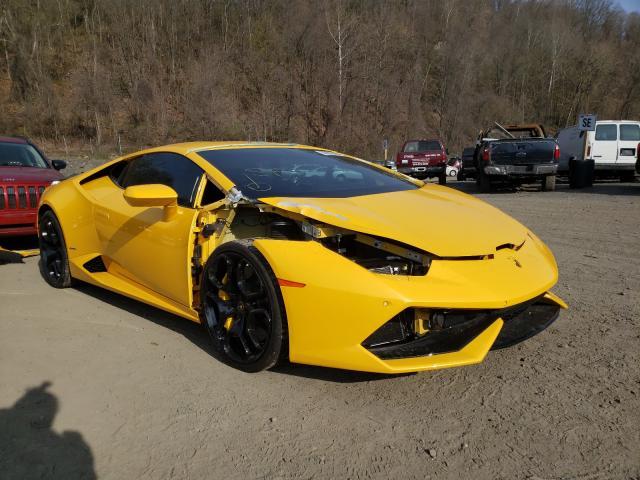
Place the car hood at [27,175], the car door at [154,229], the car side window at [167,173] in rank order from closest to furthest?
the car door at [154,229] → the car side window at [167,173] → the car hood at [27,175]

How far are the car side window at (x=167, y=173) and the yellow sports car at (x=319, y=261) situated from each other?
0.01 m

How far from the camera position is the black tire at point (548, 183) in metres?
12.8

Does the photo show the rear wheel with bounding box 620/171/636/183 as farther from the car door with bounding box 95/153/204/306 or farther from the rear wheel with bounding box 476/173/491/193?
the car door with bounding box 95/153/204/306

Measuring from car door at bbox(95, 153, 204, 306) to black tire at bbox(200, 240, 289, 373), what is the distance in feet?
0.75

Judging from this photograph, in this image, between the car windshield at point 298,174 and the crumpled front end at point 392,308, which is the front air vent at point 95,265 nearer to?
the car windshield at point 298,174

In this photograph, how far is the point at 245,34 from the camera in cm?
4538

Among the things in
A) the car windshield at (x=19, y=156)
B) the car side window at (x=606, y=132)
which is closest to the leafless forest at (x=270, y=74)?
the car side window at (x=606, y=132)

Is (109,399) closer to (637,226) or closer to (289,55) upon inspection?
(637,226)

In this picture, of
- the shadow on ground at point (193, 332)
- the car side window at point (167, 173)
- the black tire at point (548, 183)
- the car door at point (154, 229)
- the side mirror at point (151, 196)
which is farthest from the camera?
the black tire at point (548, 183)

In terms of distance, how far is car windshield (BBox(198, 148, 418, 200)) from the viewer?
10.0ft

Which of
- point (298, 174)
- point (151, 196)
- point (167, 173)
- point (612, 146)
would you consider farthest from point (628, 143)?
point (151, 196)

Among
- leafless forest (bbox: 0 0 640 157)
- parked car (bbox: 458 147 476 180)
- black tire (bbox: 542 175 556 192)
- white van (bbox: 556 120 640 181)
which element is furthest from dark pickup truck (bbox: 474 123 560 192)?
leafless forest (bbox: 0 0 640 157)

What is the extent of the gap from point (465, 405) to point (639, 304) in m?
2.13

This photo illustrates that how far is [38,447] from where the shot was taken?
212cm
